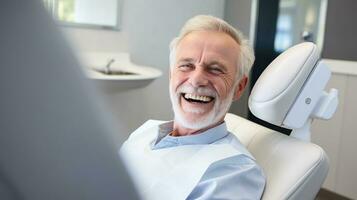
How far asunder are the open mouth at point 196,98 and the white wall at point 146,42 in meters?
1.64

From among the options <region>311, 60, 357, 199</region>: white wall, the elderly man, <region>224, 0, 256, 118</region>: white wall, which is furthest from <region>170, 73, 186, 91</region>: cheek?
<region>224, 0, 256, 118</region>: white wall

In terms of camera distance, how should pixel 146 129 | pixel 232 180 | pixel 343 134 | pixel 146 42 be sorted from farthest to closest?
1. pixel 146 42
2. pixel 343 134
3. pixel 146 129
4. pixel 232 180

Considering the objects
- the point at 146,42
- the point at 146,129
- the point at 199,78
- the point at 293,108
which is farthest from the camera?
the point at 146,42

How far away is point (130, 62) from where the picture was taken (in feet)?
10.0

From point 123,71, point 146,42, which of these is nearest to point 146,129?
point 123,71

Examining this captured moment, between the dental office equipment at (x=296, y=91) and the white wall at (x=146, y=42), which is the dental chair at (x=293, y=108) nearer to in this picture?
the dental office equipment at (x=296, y=91)

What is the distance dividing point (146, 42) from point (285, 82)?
2.24 meters

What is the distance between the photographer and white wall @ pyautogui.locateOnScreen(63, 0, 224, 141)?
9.84 feet

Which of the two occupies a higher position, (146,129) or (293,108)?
(293,108)

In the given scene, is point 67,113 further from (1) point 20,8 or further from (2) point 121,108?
(2) point 121,108

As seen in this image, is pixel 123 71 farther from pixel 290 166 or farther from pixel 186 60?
pixel 290 166

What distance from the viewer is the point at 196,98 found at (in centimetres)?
124

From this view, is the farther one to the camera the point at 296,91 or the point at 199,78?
the point at 199,78

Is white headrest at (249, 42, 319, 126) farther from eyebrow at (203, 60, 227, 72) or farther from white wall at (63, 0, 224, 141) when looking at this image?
white wall at (63, 0, 224, 141)
